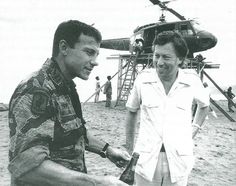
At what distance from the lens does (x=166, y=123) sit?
321 centimetres

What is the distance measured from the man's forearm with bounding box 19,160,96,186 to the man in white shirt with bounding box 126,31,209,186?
1609mm

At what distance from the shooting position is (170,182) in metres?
3.21

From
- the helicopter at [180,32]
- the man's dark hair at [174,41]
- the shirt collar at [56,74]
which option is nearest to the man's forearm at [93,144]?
the shirt collar at [56,74]

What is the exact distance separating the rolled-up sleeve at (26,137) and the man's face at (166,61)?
1.94m

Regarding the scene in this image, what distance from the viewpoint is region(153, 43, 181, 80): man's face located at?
11.2 ft

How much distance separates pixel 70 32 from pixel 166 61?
1609 mm

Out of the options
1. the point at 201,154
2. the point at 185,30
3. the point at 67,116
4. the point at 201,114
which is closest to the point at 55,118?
the point at 67,116

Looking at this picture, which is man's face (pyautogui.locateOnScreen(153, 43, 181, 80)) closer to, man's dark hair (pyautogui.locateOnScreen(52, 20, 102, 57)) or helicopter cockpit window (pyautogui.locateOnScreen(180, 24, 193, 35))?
man's dark hair (pyautogui.locateOnScreen(52, 20, 102, 57))

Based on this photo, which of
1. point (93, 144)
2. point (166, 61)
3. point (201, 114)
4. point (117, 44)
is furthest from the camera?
point (117, 44)

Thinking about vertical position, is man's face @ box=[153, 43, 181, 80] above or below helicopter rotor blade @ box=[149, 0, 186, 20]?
below

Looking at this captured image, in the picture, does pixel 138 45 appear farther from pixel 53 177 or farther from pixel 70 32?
pixel 53 177

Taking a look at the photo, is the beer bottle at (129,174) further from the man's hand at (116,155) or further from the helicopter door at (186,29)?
the helicopter door at (186,29)

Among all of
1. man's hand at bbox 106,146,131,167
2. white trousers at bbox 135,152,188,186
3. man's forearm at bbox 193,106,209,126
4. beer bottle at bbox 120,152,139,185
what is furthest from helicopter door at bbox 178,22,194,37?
man's hand at bbox 106,146,131,167

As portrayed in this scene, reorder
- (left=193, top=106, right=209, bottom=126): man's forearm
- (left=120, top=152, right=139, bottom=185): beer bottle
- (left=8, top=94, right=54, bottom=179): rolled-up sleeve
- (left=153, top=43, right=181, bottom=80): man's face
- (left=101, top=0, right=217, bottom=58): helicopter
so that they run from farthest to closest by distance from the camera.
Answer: (left=101, top=0, right=217, bottom=58): helicopter → (left=193, top=106, right=209, bottom=126): man's forearm → (left=153, top=43, right=181, bottom=80): man's face → (left=120, top=152, right=139, bottom=185): beer bottle → (left=8, top=94, right=54, bottom=179): rolled-up sleeve
